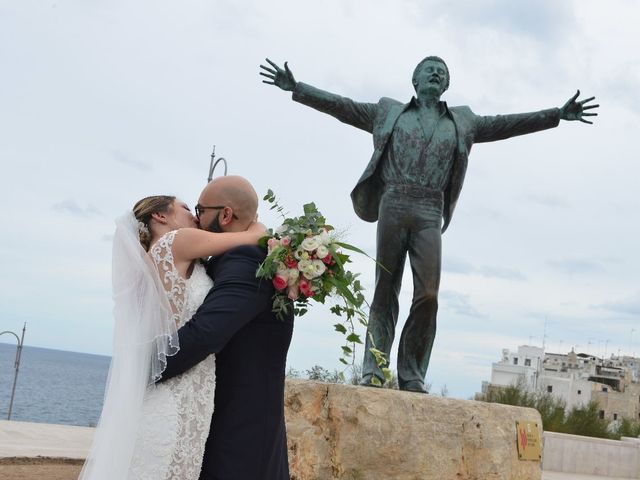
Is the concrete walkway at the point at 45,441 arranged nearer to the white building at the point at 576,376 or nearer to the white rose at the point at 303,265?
the white rose at the point at 303,265

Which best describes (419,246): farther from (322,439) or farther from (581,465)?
(581,465)

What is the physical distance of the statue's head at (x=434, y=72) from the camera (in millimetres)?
6797

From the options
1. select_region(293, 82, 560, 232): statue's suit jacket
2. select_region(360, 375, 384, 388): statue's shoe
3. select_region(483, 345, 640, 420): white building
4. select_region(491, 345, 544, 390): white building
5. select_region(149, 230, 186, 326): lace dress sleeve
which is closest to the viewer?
select_region(149, 230, 186, 326): lace dress sleeve

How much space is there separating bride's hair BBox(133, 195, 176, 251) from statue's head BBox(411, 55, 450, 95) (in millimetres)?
4330

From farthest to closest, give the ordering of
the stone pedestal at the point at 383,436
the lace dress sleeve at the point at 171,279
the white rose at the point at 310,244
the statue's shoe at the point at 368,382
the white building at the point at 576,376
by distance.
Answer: the white building at the point at 576,376
the statue's shoe at the point at 368,382
the stone pedestal at the point at 383,436
the white rose at the point at 310,244
the lace dress sleeve at the point at 171,279

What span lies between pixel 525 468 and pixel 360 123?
2929 millimetres

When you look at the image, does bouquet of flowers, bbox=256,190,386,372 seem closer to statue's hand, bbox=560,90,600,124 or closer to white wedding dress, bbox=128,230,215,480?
white wedding dress, bbox=128,230,215,480

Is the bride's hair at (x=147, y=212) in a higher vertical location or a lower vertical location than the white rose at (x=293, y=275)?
higher

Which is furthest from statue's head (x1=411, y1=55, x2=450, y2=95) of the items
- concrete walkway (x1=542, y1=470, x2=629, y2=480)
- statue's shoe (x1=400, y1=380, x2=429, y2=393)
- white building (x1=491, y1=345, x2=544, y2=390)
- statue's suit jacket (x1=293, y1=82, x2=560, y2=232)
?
white building (x1=491, y1=345, x2=544, y2=390)

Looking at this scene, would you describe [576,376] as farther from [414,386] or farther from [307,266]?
[307,266]

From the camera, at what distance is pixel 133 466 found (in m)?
2.55

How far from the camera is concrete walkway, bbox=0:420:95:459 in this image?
375 inches

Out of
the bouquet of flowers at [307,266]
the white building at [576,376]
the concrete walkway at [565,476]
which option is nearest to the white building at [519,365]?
the white building at [576,376]

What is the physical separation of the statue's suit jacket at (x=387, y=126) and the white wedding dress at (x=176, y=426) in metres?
4.39
